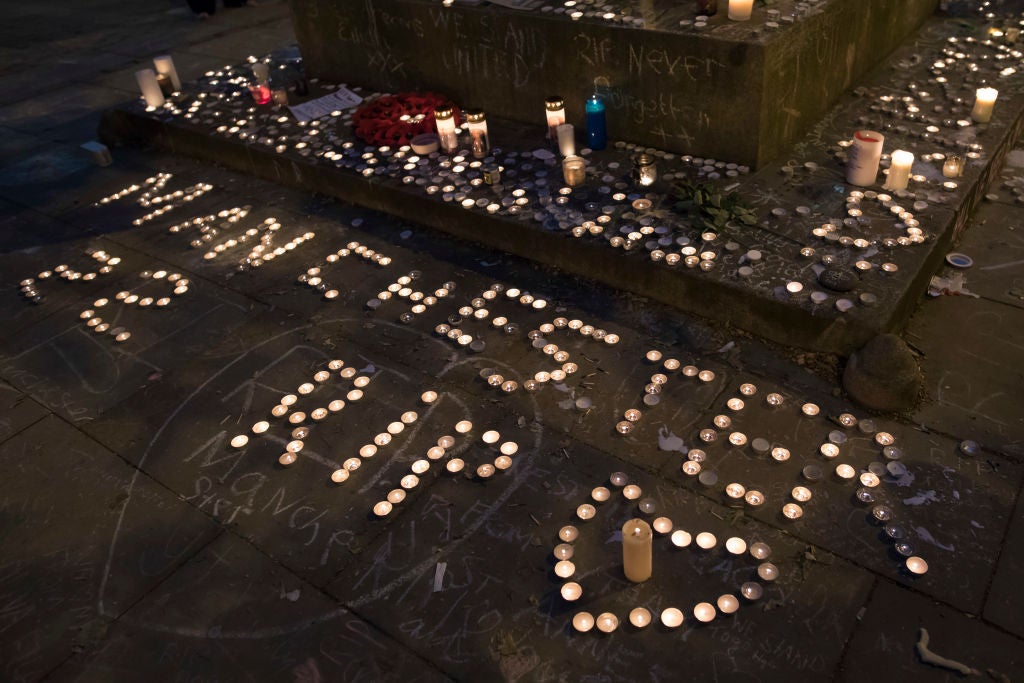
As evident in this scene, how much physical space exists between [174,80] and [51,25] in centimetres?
885

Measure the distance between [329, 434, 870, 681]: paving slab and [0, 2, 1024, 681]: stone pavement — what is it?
0.01 meters

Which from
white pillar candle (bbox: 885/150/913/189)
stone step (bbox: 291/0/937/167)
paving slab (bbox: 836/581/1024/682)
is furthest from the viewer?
stone step (bbox: 291/0/937/167)

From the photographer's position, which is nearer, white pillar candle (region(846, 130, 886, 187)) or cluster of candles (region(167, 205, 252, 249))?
white pillar candle (region(846, 130, 886, 187))

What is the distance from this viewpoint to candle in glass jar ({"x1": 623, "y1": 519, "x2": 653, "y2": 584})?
289 centimetres

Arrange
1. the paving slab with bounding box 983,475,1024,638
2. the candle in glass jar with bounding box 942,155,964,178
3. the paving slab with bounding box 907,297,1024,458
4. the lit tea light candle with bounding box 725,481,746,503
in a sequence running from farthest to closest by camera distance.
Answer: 1. the candle in glass jar with bounding box 942,155,964,178
2. the paving slab with bounding box 907,297,1024,458
3. the lit tea light candle with bounding box 725,481,746,503
4. the paving slab with bounding box 983,475,1024,638

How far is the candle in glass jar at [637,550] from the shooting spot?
2891mm

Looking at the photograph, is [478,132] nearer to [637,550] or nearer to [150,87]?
Result: [637,550]

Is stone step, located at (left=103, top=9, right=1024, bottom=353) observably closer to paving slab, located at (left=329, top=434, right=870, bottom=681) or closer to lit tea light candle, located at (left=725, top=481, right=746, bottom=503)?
lit tea light candle, located at (left=725, top=481, right=746, bottom=503)

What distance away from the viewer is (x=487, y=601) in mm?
3094

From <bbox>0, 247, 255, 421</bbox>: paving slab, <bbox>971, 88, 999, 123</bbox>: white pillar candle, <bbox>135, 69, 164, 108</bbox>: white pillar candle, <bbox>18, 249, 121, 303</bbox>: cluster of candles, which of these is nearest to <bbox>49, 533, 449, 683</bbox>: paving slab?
<bbox>0, 247, 255, 421</bbox>: paving slab

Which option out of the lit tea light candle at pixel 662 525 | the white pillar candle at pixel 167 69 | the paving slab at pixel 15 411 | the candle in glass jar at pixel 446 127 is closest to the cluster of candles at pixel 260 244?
the candle in glass jar at pixel 446 127

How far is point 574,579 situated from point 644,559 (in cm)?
35

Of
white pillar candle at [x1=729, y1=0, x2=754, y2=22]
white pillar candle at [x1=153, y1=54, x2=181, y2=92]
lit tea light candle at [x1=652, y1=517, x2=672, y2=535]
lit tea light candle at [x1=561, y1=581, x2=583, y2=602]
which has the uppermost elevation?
white pillar candle at [x1=729, y1=0, x2=754, y2=22]

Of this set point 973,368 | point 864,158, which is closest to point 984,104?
point 864,158
